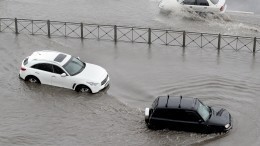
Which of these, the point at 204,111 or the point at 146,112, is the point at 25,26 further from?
the point at 204,111

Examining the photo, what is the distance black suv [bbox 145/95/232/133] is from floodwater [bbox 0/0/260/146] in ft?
0.95

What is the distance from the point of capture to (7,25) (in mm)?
29422

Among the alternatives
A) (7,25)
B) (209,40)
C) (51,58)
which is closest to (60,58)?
(51,58)

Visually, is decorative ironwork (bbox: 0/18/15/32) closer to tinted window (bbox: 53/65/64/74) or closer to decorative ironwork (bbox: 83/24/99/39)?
decorative ironwork (bbox: 83/24/99/39)

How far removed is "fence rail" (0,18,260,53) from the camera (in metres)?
26.9

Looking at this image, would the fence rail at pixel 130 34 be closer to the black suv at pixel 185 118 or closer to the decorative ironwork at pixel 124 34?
the decorative ironwork at pixel 124 34

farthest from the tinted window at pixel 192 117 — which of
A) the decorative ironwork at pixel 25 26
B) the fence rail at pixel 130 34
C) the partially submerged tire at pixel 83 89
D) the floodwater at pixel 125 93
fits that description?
the decorative ironwork at pixel 25 26

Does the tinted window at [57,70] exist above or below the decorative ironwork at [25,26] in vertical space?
below

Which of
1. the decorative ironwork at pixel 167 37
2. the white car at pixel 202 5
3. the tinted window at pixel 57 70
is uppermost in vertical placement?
the white car at pixel 202 5

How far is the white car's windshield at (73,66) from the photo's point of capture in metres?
21.5

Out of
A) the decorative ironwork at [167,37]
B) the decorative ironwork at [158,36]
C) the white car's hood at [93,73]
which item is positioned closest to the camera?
the white car's hood at [93,73]

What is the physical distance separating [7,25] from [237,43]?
1323cm

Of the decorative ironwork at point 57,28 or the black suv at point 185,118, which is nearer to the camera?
the black suv at point 185,118

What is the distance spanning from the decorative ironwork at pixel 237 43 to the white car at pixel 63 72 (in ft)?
26.7
